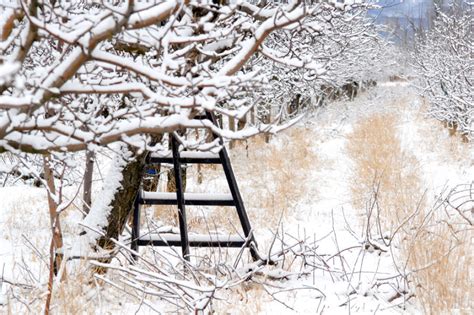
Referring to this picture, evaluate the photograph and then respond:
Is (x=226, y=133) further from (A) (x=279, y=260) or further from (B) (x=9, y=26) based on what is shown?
(A) (x=279, y=260)

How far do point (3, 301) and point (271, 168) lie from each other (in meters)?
8.45

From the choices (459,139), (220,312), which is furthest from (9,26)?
(459,139)

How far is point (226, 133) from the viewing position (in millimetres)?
2250

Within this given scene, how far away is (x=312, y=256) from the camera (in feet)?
17.5

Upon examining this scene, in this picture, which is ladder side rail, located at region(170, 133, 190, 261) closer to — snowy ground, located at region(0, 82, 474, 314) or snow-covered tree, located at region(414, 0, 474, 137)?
snowy ground, located at region(0, 82, 474, 314)

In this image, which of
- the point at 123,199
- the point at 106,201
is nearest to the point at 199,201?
the point at 123,199

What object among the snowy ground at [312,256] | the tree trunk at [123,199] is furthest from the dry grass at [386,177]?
the tree trunk at [123,199]

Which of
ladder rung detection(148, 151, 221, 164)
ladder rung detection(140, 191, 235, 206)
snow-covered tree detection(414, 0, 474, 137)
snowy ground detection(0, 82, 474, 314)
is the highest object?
snow-covered tree detection(414, 0, 474, 137)

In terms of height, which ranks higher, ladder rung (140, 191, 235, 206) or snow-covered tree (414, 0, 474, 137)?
snow-covered tree (414, 0, 474, 137)

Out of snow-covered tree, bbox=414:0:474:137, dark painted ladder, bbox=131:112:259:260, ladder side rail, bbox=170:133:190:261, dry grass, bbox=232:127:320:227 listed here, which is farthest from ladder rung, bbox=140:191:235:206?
snow-covered tree, bbox=414:0:474:137

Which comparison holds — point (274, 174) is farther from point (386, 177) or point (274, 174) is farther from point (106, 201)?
point (106, 201)

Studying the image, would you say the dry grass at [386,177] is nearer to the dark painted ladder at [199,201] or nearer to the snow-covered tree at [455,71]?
the snow-covered tree at [455,71]

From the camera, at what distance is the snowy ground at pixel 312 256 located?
3.99 meters

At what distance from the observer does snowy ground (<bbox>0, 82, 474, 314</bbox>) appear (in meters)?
3.99
